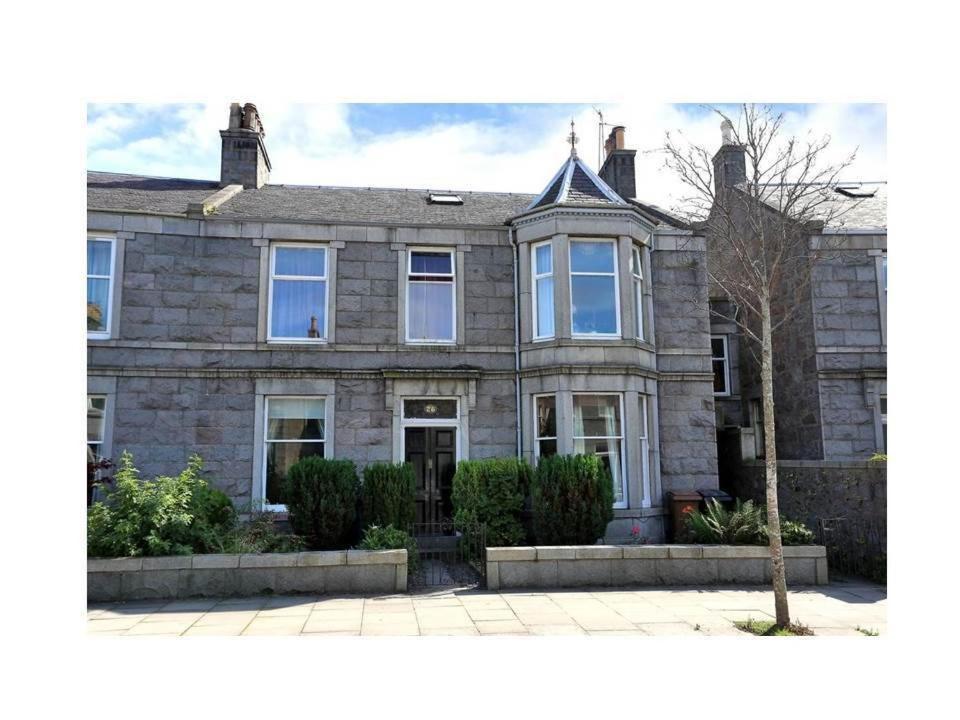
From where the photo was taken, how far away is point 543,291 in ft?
44.9

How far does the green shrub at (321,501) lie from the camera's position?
1131 centimetres

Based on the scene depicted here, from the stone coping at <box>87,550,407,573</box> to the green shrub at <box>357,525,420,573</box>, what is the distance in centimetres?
59

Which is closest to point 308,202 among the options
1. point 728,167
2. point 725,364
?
point 728,167

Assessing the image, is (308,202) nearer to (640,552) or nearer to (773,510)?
(640,552)

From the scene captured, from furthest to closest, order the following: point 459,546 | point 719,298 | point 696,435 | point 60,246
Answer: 1. point 719,298
2. point 696,435
3. point 459,546
4. point 60,246

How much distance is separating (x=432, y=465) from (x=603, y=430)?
339 centimetres

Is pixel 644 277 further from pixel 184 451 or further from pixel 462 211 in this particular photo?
pixel 184 451

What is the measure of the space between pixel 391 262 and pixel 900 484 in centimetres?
959

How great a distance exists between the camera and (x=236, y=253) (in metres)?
13.4

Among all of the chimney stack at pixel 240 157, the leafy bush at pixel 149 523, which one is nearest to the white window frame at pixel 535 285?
the leafy bush at pixel 149 523

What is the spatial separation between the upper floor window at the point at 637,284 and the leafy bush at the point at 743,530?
391 centimetres

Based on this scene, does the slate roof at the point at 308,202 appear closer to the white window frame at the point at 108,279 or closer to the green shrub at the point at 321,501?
the white window frame at the point at 108,279

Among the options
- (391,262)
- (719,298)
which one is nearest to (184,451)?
(391,262)

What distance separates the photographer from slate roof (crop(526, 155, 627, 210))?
13.6 m
